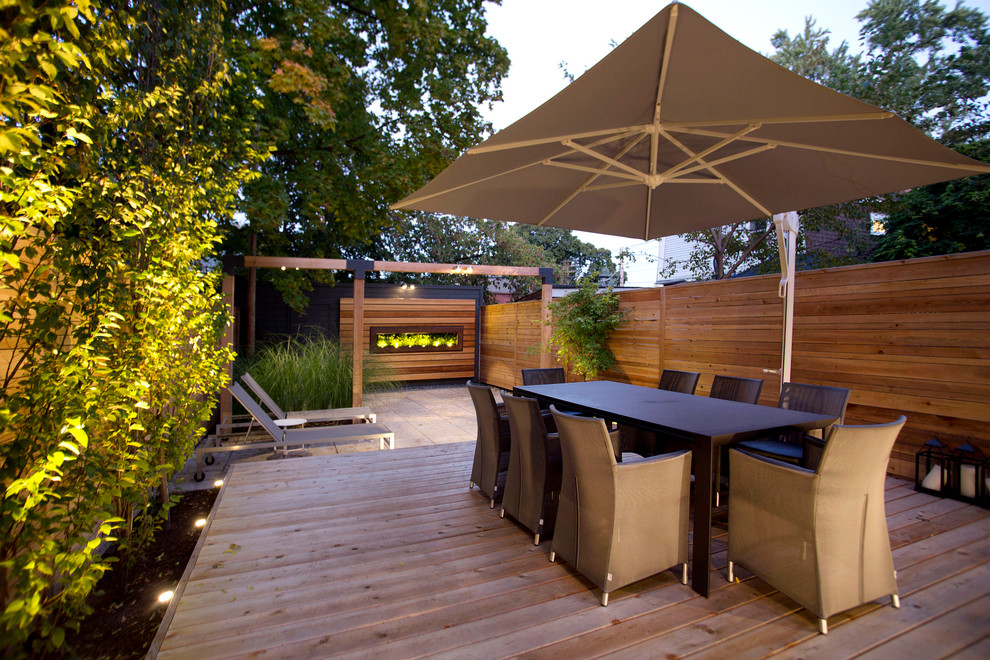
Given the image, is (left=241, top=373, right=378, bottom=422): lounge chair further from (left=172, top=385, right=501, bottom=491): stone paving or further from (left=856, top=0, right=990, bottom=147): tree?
(left=856, top=0, right=990, bottom=147): tree

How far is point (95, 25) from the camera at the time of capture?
6.47 ft

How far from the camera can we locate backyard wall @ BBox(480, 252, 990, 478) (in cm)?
363

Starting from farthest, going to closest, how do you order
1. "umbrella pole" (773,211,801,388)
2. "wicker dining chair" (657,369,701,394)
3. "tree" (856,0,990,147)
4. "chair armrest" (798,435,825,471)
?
1. "tree" (856,0,990,147)
2. "wicker dining chair" (657,369,701,394)
3. "umbrella pole" (773,211,801,388)
4. "chair armrest" (798,435,825,471)

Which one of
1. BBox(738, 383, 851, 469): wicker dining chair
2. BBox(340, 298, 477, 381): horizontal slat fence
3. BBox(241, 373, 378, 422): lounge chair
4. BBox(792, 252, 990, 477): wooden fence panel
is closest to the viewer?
BBox(738, 383, 851, 469): wicker dining chair

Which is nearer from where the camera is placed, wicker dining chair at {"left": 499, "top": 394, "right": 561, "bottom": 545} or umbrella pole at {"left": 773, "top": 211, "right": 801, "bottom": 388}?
wicker dining chair at {"left": 499, "top": 394, "right": 561, "bottom": 545}

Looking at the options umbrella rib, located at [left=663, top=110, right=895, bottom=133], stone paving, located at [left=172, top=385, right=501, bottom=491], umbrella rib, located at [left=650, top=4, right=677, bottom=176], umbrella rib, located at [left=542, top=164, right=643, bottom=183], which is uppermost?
umbrella rib, located at [left=650, top=4, right=677, bottom=176]

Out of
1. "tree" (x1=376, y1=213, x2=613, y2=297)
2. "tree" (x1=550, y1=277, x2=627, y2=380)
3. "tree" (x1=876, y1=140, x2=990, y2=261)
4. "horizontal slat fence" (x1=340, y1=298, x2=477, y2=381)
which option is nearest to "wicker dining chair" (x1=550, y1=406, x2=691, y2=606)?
"tree" (x1=550, y1=277, x2=627, y2=380)

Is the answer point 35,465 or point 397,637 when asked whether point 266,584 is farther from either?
point 35,465

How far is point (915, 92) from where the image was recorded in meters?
9.16

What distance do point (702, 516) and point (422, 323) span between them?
1000 cm

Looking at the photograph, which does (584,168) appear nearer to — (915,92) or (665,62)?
(665,62)

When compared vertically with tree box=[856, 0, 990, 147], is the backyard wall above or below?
below

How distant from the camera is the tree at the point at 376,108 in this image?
6.45m

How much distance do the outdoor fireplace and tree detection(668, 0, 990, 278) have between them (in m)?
7.40
